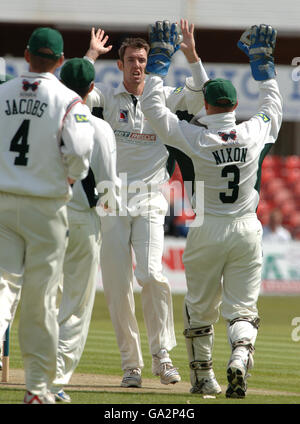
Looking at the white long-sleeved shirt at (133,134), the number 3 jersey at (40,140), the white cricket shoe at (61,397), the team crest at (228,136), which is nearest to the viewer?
the number 3 jersey at (40,140)

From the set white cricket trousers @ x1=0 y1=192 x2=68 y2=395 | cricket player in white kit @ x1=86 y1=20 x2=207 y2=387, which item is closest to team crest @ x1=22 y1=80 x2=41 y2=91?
white cricket trousers @ x1=0 y1=192 x2=68 y2=395

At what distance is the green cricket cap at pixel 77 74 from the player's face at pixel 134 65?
1487mm

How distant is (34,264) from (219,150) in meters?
1.93

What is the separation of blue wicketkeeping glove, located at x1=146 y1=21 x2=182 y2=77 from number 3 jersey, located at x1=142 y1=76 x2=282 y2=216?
0.33ft

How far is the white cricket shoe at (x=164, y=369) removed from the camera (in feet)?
24.2

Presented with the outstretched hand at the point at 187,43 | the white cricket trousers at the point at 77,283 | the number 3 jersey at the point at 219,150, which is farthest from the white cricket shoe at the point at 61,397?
the outstretched hand at the point at 187,43

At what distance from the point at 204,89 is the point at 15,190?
2156mm

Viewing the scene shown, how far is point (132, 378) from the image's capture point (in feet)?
24.1

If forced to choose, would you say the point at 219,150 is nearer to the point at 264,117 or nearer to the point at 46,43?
the point at 264,117

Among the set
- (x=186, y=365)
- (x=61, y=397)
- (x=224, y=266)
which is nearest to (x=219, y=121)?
(x=224, y=266)

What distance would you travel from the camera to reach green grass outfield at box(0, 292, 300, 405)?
654 cm

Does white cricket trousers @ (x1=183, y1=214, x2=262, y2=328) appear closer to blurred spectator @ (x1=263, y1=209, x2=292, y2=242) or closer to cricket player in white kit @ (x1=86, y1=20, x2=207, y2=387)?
cricket player in white kit @ (x1=86, y1=20, x2=207, y2=387)

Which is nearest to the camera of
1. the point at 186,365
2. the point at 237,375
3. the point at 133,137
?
the point at 237,375

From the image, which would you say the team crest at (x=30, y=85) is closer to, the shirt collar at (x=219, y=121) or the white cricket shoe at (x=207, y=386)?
the shirt collar at (x=219, y=121)
